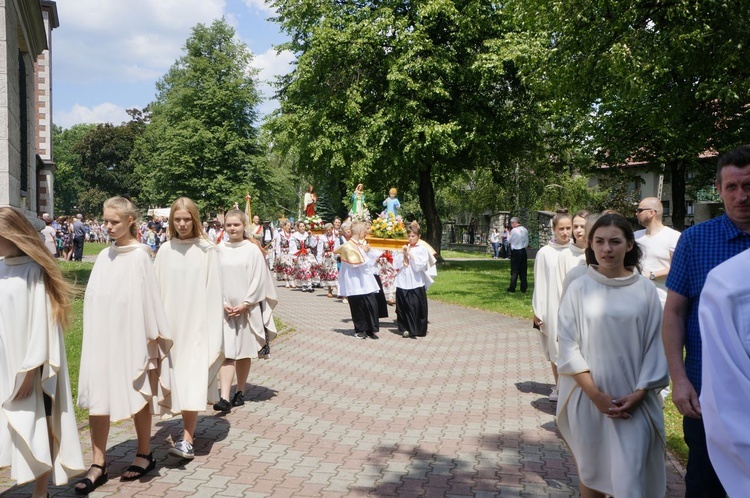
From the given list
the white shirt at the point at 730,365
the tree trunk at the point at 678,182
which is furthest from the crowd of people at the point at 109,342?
the tree trunk at the point at 678,182

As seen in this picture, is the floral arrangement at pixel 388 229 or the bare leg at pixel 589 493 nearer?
the bare leg at pixel 589 493

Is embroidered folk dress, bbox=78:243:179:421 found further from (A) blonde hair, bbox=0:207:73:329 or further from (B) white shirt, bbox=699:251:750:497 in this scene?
(B) white shirt, bbox=699:251:750:497

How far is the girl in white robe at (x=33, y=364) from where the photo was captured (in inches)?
173

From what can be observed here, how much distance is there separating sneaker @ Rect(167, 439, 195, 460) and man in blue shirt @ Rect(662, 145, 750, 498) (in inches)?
146

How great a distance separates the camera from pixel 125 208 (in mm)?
5402

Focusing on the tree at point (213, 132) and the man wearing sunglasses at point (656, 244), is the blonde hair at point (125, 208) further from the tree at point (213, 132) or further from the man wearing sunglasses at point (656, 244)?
the tree at point (213, 132)

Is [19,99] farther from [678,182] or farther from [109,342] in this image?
[678,182]

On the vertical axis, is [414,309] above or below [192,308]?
below

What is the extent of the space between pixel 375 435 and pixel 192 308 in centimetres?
211

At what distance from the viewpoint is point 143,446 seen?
5.46m

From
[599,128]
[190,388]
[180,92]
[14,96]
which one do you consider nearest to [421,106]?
[599,128]

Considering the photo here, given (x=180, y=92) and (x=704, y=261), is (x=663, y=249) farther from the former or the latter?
(x=180, y=92)

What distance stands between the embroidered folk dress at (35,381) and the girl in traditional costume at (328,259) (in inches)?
665

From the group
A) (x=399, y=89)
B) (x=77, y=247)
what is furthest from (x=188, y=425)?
(x=77, y=247)
